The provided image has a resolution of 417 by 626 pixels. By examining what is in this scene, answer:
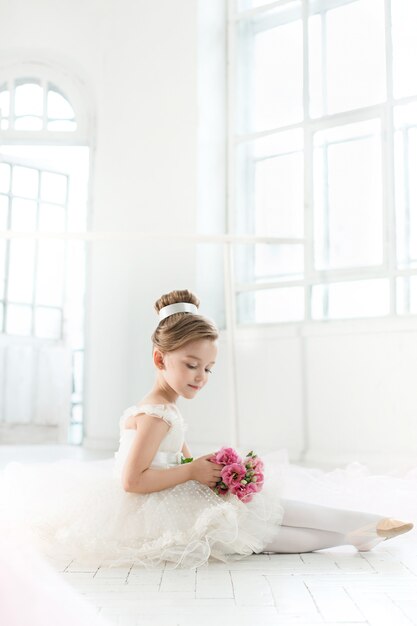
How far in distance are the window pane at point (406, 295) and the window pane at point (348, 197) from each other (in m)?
0.16

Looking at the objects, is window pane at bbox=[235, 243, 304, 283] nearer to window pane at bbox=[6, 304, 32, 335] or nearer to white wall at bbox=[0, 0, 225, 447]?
white wall at bbox=[0, 0, 225, 447]

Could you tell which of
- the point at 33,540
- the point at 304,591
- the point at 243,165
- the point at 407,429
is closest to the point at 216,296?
Answer: the point at 243,165

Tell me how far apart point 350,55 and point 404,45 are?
0.29m

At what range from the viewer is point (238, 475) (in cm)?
166

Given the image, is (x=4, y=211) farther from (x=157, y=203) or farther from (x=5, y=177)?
(x=157, y=203)

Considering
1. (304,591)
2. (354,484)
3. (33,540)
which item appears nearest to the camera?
(304,591)

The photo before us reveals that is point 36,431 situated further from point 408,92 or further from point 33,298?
point 408,92

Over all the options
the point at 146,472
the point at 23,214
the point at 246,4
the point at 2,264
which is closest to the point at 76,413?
the point at 2,264

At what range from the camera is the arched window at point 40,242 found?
15.0 ft

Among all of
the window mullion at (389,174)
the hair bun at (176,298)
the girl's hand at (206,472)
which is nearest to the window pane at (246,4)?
the window mullion at (389,174)

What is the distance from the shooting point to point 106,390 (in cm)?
445

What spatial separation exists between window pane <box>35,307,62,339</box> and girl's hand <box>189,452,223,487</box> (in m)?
3.12

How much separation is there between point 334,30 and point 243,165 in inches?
34.1

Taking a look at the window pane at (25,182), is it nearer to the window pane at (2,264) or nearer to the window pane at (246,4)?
the window pane at (2,264)
